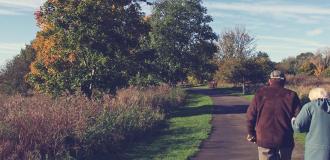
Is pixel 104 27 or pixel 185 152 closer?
pixel 185 152

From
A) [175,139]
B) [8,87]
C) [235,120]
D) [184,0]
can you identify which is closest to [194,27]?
[184,0]

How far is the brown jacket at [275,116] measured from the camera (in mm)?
6793

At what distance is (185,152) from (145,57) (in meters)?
13.3

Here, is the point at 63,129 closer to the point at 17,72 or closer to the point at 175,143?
the point at 175,143

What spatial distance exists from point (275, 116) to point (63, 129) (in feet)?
18.1

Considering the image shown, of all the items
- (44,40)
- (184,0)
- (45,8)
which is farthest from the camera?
(184,0)

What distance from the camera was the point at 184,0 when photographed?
1662 inches

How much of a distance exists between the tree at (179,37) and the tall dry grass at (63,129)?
26115 mm

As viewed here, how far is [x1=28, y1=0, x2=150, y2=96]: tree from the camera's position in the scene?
21234mm

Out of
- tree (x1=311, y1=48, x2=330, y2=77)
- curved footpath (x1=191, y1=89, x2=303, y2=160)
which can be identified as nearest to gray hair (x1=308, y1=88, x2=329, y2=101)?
A: curved footpath (x1=191, y1=89, x2=303, y2=160)

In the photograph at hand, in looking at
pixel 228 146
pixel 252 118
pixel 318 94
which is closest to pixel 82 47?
pixel 228 146

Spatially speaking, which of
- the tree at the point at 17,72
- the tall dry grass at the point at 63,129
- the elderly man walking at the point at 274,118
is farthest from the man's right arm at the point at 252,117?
the tree at the point at 17,72

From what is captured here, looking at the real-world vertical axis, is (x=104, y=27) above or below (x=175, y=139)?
above

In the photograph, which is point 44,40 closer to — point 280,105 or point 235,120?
point 235,120
